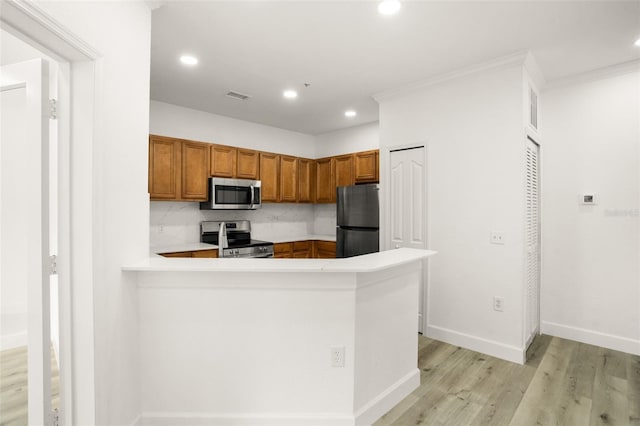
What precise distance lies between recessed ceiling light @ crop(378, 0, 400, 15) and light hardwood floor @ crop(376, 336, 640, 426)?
8.72 feet

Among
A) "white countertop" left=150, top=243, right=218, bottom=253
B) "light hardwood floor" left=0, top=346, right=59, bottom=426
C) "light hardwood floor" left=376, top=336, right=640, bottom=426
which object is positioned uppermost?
"white countertop" left=150, top=243, right=218, bottom=253

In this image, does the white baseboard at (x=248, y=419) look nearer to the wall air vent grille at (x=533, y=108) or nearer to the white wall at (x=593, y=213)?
the white wall at (x=593, y=213)

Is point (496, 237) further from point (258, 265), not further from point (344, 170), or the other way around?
point (344, 170)

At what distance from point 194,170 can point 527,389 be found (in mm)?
4129

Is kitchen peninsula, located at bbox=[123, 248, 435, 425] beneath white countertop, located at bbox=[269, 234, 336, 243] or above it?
beneath

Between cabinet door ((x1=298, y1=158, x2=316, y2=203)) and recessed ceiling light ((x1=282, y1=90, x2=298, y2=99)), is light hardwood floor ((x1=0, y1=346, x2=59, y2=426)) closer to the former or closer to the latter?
recessed ceiling light ((x1=282, y1=90, x2=298, y2=99))

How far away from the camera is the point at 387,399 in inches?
83.6

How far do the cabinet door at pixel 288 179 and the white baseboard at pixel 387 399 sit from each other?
342 cm

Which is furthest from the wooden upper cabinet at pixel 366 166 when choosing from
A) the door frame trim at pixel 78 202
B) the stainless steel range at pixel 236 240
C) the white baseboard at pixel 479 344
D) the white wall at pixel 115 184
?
the door frame trim at pixel 78 202

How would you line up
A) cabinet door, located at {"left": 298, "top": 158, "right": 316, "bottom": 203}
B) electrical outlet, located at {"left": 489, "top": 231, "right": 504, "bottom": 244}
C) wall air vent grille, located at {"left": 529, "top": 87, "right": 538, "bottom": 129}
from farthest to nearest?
cabinet door, located at {"left": 298, "top": 158, "right": 316, "bottom": 203}
wall air vent grille, located at {"left": 529, "top": 87, "right": 538, "bottom": 129}
electrical outlet, located at {"left": 489, "top": 231, "right": 504, "bottom": 244}

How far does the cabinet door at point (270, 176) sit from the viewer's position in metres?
4.96

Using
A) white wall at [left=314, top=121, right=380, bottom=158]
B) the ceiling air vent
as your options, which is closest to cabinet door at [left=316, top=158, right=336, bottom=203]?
white wall at [left=314, top=121, right=380, bottom=158]

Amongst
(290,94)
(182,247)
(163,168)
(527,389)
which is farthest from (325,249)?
(527,389)

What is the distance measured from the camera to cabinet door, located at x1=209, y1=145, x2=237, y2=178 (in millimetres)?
4414
